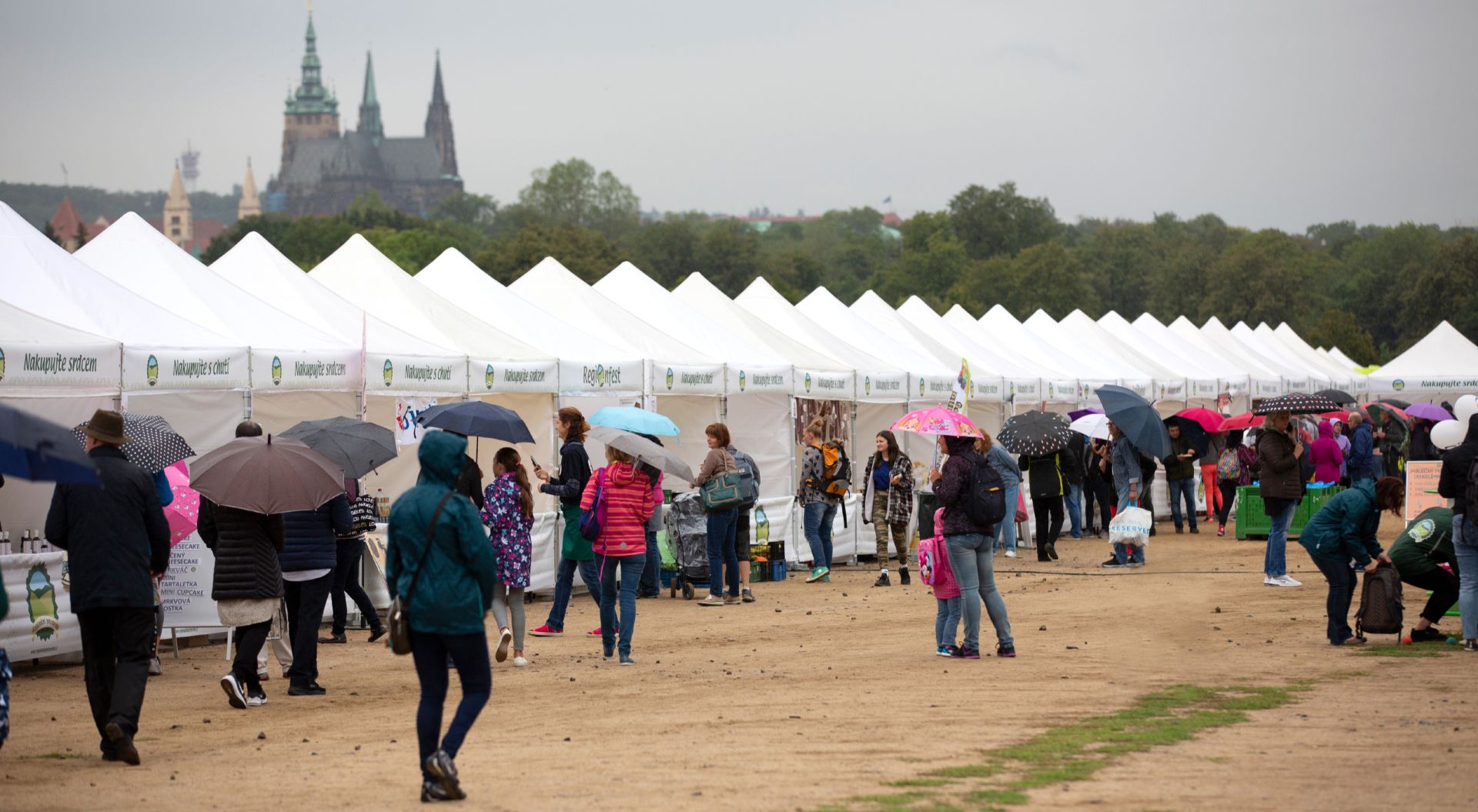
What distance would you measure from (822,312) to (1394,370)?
1965 cm

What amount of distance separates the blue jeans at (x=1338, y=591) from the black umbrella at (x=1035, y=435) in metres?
8.25

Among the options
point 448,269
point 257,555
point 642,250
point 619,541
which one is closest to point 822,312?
point 448,269

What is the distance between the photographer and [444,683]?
713 cm

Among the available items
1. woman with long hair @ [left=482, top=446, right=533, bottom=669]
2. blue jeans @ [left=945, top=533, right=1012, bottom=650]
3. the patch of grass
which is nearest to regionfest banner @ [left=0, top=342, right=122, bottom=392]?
woman with long hair @ [left=482, top=446, right=533, bottom=669]

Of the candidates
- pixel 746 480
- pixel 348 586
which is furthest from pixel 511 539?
pixel 746 480

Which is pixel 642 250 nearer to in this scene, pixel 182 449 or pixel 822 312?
pixel 822 312

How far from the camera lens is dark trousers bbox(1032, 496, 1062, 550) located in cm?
2159

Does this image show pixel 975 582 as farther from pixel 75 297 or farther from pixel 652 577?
pixel 75 297

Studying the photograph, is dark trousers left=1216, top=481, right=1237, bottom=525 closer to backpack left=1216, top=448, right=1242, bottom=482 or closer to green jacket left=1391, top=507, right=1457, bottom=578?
backpack left=1216, top=448, right=1242, bottom=482

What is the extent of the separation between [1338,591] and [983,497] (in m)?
3.18

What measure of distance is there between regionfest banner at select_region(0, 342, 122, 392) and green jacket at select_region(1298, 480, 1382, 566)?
916 cm

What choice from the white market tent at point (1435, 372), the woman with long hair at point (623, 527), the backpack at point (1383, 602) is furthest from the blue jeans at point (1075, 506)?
the white market tent at point (1435, 372)

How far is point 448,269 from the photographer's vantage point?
19.9m

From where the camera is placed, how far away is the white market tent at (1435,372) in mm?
37031
